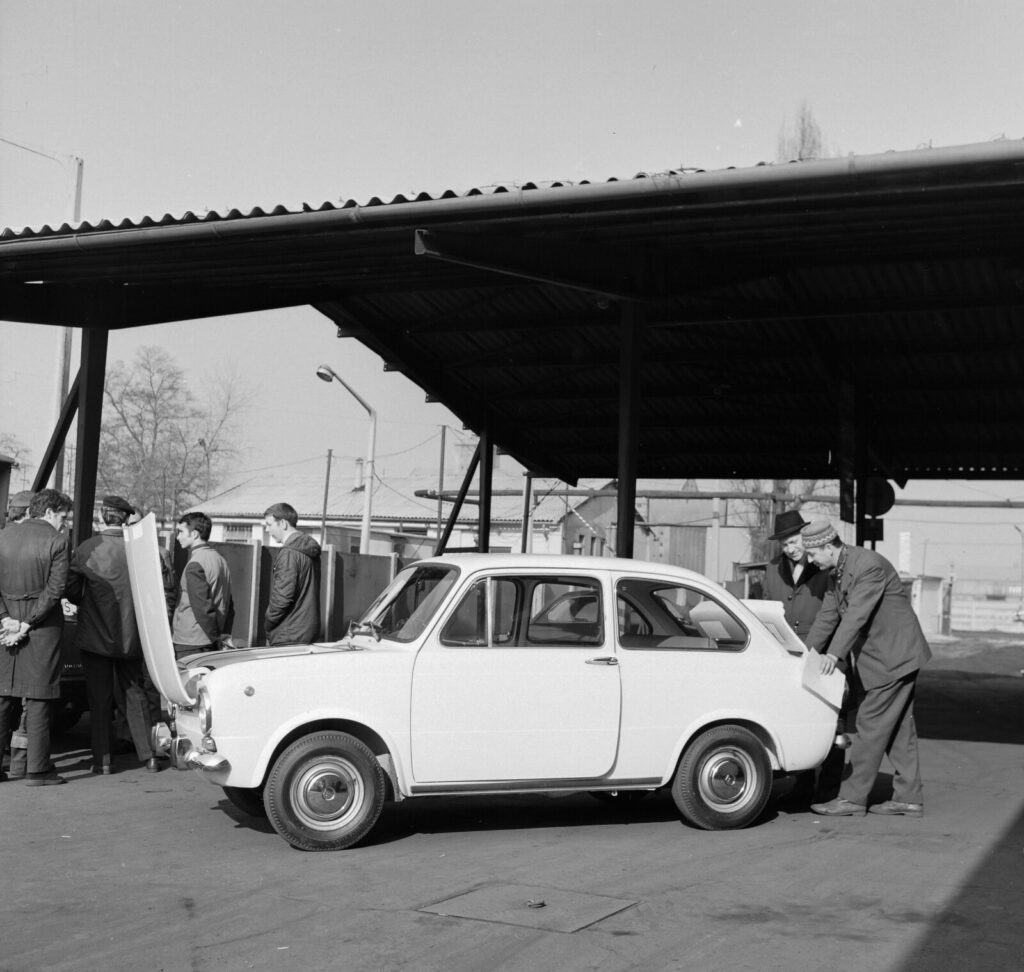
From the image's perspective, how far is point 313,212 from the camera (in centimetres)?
929

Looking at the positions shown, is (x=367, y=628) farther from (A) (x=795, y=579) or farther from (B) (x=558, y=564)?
(A) (x=795, y=579)

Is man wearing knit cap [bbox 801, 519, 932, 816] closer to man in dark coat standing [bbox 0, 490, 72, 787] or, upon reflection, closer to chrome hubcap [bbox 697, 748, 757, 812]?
chrome hubcap [bbox 697, 748, 757, 812]

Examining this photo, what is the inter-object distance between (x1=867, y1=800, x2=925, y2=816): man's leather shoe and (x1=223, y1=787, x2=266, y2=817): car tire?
13.2 feet

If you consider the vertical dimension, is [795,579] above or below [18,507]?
below

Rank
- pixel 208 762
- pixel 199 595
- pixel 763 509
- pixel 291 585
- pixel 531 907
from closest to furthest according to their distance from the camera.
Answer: pixel 531 907, pixel 208 762, pixel 291 585, pixel 199 595, pixel 763 509

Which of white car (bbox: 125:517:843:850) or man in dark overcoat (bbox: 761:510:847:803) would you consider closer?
white car (bbox: 125:517:843:850)

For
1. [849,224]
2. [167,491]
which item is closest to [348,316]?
[849,224]

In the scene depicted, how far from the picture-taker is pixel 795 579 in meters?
10.1

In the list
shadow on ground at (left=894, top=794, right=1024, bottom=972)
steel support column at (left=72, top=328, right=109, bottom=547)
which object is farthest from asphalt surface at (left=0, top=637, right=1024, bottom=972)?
steel support column at (left=72, top=328, right=109, bottom=547)

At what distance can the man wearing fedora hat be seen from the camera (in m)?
9.48

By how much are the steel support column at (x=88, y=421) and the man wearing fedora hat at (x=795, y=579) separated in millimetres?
6767

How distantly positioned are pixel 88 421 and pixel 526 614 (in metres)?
6.65

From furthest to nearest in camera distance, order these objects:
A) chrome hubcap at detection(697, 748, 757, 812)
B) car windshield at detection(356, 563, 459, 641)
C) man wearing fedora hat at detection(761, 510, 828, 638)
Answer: man wearing fedora hat at detection(761, 510, 828, 638)
chrome hubcap at detection(697, 748, 757, 812)
car windshield at detection(356, 563, 459, 641)

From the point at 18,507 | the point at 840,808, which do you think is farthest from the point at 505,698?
the point at 18,507
